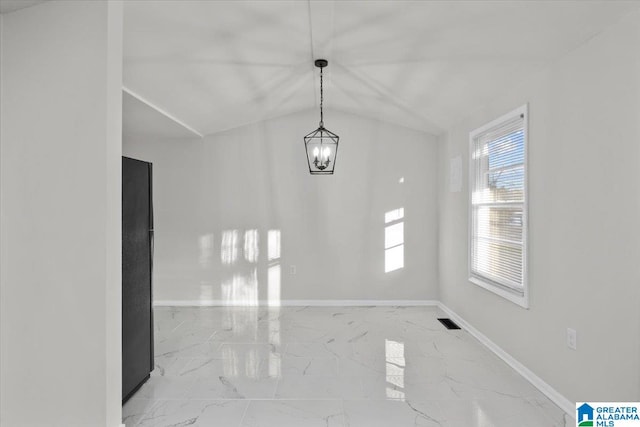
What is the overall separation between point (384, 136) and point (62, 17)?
13.3ft

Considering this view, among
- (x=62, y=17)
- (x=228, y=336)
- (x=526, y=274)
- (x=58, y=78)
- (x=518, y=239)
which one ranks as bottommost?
(x=228, y=336)

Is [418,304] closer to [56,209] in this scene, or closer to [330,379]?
[330,379]

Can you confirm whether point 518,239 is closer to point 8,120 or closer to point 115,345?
point 115,345

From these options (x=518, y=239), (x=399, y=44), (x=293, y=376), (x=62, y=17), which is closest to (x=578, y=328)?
(x=518, y=239)

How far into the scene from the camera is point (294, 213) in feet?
17.4

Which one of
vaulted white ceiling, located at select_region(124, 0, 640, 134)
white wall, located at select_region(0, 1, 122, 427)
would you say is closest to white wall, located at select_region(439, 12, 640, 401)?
vaulted white ceiling, located at select_region(124, 0, 640, 134)

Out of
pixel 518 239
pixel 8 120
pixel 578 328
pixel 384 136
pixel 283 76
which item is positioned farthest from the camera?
pixel 384 136

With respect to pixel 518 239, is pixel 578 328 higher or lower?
lower

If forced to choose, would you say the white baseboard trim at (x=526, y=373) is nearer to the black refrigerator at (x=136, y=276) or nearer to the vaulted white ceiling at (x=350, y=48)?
the vaulted white ceiling at (x=350, y=48)

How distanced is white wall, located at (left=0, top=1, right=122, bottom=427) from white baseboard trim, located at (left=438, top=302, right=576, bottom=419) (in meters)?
2.73

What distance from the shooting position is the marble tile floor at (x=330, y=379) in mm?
2396

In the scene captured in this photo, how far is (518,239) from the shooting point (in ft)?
10.3

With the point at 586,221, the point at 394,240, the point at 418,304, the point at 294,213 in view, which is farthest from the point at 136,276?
the point at 418,304

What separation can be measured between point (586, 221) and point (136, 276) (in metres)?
2.93
